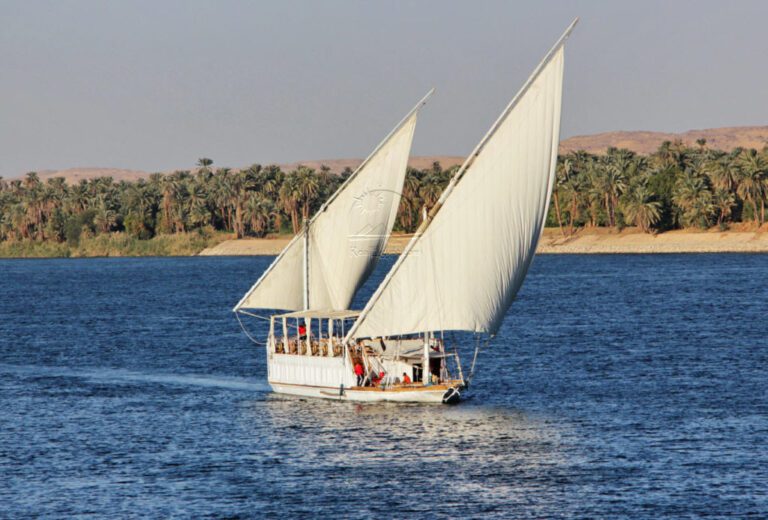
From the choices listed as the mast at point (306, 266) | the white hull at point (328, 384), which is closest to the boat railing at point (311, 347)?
the white hull at point (328, 384)

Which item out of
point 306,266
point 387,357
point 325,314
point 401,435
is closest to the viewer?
point 401,435

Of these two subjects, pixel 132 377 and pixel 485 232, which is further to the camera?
pixel 132 377

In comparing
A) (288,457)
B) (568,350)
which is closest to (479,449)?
(288,457)

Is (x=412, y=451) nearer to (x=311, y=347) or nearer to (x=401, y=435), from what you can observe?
(x=401, y=435)

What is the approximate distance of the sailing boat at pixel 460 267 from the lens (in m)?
54.2

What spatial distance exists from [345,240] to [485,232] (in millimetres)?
9920

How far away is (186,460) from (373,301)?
1148cm

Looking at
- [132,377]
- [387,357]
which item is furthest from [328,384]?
[132,377]

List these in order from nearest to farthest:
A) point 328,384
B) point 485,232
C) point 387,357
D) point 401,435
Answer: point 401,435 → point 485,232 → point 387,357 → point 328,384

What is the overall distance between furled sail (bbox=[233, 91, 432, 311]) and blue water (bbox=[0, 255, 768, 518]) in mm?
5664

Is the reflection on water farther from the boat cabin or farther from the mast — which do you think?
the mast

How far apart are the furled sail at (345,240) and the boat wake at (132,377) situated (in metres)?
6.39

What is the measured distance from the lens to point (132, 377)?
75375mm

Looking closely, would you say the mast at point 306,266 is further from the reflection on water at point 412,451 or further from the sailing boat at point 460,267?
the reflection on water at point 412,451
